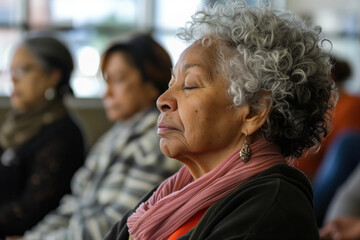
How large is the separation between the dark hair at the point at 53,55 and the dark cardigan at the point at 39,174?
11.9 inches

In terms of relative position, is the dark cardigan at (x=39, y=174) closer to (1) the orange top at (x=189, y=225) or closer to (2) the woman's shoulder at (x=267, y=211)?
(1) the orange top at (x=189, y=225)

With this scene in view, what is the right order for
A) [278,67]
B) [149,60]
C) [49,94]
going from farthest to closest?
[49,94], [149,60], [278,67]

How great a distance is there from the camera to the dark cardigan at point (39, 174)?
2723 mm

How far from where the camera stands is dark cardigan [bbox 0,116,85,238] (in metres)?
2.72

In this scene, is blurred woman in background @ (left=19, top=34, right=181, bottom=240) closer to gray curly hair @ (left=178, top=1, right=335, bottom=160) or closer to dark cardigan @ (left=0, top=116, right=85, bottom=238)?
dark cardigan @ (left=0, top=116, right=85, bottom=238)

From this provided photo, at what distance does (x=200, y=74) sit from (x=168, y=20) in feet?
13.2

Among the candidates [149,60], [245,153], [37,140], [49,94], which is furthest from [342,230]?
[49,94]

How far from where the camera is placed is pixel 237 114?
1.31 metres

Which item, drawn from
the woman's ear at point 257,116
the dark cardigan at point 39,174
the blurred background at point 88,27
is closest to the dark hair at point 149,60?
the dark cardigan at point 39,174

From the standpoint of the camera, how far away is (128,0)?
17.0 feet

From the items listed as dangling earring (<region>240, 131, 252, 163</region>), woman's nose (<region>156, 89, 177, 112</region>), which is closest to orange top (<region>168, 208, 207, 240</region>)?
dangling earring (<region>240, 131, 252, 163</region>)

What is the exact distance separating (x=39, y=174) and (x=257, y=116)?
67.1 inches

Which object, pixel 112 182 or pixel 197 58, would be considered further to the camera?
pixel 112 182

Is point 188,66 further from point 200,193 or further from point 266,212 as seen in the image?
point 266,212
